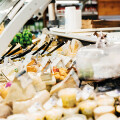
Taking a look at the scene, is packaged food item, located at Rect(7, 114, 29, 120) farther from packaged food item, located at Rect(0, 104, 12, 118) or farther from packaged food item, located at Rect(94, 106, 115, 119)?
packaged food item, located at Rect(94, 106, 115, 119)

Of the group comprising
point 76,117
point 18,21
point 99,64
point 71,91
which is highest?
point 18,21

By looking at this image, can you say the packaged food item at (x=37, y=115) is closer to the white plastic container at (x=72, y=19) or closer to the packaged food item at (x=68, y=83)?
the packaged food item at (x=68, y=83)

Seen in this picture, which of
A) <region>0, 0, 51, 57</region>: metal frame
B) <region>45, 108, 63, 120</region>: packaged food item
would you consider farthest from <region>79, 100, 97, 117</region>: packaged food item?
<region>0, 0, 51, 57</region>: metal frame

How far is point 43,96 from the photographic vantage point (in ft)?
4.16

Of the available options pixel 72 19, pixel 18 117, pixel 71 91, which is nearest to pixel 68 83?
pixel 71 91

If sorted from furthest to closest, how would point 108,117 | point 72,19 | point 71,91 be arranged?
point 72,19 < point 71,91 < point 108,117

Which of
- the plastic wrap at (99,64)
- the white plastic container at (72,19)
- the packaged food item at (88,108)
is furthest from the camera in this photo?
the white plastic container at (72,19)

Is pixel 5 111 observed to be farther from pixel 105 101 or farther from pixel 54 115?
pixel 105 101

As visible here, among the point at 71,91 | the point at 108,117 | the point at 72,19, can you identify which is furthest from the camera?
the point at 72,19

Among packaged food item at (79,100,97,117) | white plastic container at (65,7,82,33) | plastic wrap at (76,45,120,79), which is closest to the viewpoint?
packaged food item at (79,100,97,117)

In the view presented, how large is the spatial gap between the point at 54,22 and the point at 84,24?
100 cm

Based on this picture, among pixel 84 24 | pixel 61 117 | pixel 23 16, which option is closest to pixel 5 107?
pixel 61 117

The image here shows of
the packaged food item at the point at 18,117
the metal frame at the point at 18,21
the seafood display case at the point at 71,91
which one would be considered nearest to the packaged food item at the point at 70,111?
the seafood display case at the point at 71,91

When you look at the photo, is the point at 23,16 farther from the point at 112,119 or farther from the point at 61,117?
the point at 112,119
